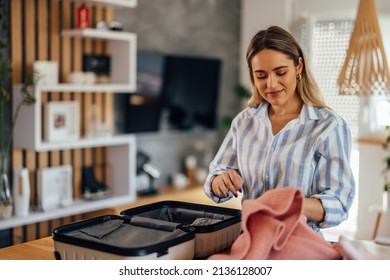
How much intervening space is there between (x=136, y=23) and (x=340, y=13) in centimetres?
181

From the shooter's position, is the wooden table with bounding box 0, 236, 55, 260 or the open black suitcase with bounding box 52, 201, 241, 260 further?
the wooden table with bounding box 0, 236, 55, 260

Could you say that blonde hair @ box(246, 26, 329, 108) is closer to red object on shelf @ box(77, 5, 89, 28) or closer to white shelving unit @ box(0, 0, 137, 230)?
white shelving unit @ box(0, 0, 137, 230)

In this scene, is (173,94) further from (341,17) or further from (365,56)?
(365,56)

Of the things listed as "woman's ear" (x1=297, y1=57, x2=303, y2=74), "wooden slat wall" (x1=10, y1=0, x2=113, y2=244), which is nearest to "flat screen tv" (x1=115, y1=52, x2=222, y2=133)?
"wooden slat wall" (x1=10, y1=0, x2=113, y2=244)

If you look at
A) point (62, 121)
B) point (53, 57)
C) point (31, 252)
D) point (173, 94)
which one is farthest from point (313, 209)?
point (173, 94)

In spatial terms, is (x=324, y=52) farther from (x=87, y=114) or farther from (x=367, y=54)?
(x=367, y=54)

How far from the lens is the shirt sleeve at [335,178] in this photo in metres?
1.47

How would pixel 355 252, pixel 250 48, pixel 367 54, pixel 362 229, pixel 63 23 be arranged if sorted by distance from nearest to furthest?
1. pixel 355 252
2. pixel 250 48
3. pixel 367 54
4. pixel 63 23
5. pixel 362 229

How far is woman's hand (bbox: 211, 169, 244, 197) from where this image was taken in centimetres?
155

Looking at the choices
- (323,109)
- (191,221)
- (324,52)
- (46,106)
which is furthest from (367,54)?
(324,52)

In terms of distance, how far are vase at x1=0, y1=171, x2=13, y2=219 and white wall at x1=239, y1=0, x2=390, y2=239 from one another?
9.10ft

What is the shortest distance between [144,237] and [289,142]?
20.0 inches

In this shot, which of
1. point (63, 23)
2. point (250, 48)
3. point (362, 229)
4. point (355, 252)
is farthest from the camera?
point (362, 229)
